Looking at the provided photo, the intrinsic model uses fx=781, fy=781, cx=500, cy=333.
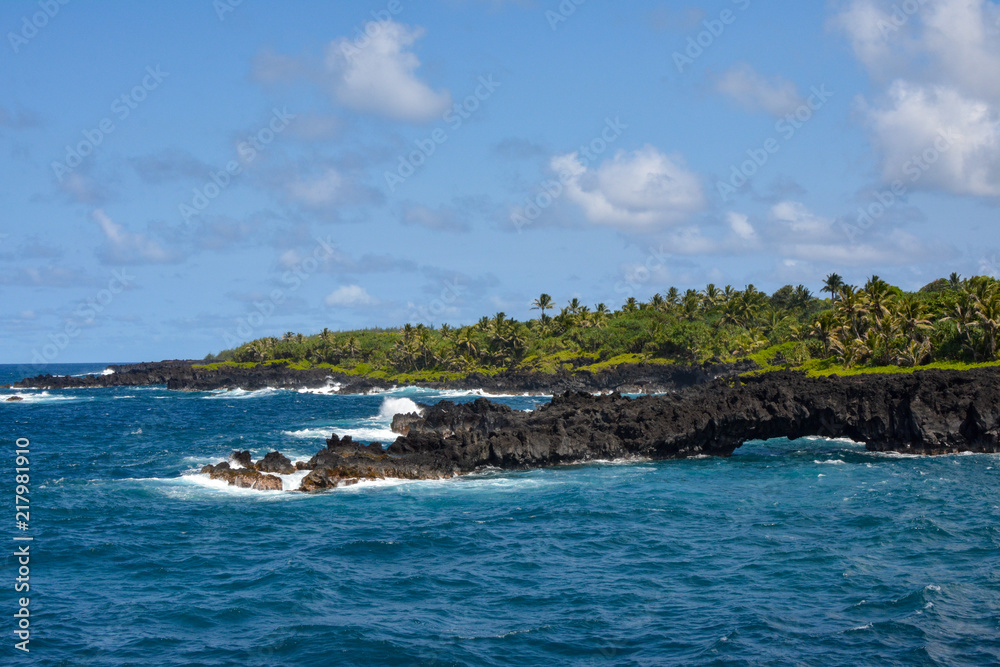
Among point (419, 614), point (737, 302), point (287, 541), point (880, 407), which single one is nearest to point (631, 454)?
point (880, 407)

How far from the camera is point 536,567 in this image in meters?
29.0

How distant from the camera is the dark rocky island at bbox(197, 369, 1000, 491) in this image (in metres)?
47.7

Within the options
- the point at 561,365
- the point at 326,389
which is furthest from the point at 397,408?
the point at 326,389

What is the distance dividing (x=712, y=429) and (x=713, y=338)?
3278 inches

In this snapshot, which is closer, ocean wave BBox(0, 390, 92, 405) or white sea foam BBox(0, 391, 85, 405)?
ocean wave BBox(0, 390, 92, 405)

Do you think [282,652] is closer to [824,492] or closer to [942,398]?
[824,492]

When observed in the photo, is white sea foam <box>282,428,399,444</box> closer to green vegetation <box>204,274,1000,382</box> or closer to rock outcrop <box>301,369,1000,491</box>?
rock outcrop <box>301,369,1000,491</box>

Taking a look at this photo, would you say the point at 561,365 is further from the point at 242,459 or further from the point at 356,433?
the point at 242,459

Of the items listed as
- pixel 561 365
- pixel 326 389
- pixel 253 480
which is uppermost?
pixel 561 365

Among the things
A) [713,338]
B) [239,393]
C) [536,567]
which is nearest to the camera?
[536,567]

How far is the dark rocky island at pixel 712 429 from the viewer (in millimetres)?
47662

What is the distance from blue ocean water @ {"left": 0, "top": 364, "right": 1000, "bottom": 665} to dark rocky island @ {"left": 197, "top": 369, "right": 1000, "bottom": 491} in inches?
73.1

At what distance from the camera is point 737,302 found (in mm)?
145125

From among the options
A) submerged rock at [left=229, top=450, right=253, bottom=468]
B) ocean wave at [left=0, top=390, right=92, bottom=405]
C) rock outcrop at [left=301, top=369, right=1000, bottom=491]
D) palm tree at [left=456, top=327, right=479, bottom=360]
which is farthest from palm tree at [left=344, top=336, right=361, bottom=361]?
submerged rock at [left=229, top=450, right=253, bottom=468]
